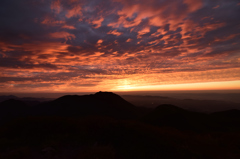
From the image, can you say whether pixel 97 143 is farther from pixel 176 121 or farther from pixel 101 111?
pixel 101 111

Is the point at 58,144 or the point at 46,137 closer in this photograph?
the point at 58,144

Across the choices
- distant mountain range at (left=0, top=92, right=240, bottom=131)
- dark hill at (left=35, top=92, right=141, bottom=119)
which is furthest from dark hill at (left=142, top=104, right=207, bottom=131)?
dark hill at (left=35, top=92, right=141, bottom=119)

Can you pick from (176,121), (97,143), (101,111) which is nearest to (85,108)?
(101,111)

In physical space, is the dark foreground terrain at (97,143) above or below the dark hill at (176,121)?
above

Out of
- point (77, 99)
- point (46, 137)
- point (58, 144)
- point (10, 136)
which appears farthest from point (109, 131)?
point (77, 99)

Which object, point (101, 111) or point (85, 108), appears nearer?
point (101, 111)

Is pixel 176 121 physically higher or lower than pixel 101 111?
higher

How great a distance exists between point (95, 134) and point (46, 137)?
4165 millimetres

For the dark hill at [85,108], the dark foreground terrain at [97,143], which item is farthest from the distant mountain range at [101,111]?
the dark foreground terrain at [97,143]

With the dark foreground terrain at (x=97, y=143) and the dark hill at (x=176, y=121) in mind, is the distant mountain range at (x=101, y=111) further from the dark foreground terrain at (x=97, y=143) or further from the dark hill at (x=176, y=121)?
the dark foreground terrain at (x=97, y=143)

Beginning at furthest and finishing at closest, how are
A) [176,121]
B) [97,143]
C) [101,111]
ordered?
[101,111], [176,121], [97,143]

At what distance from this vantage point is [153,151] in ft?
28.9

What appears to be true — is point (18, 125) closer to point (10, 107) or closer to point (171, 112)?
point (171, 112)

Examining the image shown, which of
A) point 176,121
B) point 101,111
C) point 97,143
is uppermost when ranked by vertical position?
point 97,143
